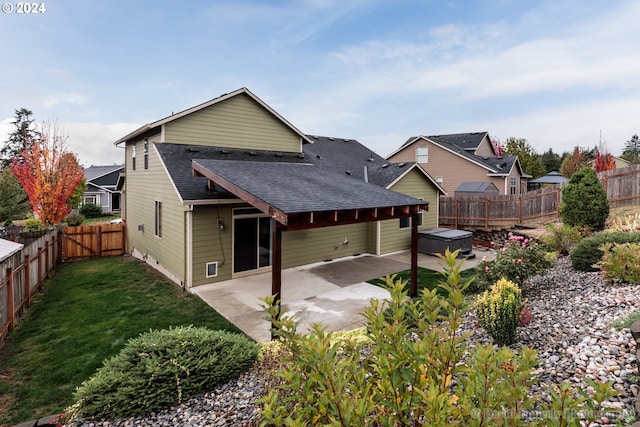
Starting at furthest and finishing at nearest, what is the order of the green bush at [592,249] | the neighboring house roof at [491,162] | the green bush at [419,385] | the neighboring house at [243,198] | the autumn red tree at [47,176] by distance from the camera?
the neighboring house roof at [491,162], the autumn red tree at [47,176], the neighboring house at [243,198], the green bush at [592,249], the green bush at [419,385]

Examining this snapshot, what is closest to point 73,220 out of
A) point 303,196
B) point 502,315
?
point 303,196

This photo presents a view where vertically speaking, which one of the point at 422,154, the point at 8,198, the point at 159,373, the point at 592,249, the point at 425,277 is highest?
the point at 422,154

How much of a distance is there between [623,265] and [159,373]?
7.55 meters

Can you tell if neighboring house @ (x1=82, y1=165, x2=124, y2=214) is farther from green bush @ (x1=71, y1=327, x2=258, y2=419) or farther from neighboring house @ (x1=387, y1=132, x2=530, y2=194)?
green bush @ (x1=71, y1=327, x2=258, y2=419)

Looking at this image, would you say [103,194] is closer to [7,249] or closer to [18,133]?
[18,133]

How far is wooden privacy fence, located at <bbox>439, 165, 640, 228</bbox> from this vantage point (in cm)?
1505

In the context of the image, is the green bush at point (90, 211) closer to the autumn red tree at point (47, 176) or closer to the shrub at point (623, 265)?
the autumn red tree at point (47, 176)

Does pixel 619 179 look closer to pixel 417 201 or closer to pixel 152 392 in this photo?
pixel 417 201

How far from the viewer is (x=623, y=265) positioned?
5.97 meters

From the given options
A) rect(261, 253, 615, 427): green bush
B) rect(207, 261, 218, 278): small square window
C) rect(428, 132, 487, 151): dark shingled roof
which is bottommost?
rect(207, 261, 218, 278): small square window

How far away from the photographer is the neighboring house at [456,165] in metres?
27.5

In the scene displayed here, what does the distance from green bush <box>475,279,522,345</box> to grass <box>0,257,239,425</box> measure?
496cm

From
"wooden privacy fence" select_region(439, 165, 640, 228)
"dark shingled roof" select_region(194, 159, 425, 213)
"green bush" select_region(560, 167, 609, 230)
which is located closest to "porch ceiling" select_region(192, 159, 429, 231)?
"dark shingled roof" select_region(194, 159, 425, 213)

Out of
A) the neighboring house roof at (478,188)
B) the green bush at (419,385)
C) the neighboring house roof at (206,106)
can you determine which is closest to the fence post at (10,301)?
the neighboring house roof at (206,106)
